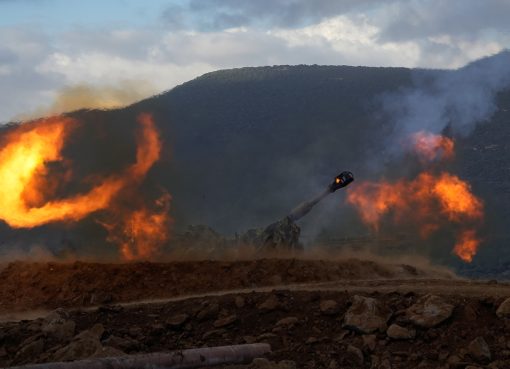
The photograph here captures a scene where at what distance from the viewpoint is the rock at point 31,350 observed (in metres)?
13.1

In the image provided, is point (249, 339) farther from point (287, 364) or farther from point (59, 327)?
point (59, 327)

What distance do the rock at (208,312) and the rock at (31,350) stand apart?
3.40 metres

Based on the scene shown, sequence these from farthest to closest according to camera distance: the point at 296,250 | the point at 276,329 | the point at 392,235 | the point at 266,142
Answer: the point at 266,142
the point at 392,235
the point at 296,250
the point at 276,329

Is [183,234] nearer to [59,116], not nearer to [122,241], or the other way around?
[122,241]

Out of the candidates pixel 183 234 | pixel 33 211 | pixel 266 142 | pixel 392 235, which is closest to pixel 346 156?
pixel 266 142

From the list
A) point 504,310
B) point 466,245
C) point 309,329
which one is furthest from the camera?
point 466,245

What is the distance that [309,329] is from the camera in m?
13.5

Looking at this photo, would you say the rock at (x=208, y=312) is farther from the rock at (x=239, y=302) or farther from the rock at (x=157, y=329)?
the rock at (x=157, y=329)

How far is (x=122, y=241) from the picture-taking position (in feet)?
95.3

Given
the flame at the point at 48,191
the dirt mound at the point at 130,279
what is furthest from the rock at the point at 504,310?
the flame at the point at 48,191

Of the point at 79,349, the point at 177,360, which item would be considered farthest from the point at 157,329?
the point at 177,360

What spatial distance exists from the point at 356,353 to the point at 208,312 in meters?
4.02

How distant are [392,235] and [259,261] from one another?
25785 millimetres

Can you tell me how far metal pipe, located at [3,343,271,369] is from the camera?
1070 cm
